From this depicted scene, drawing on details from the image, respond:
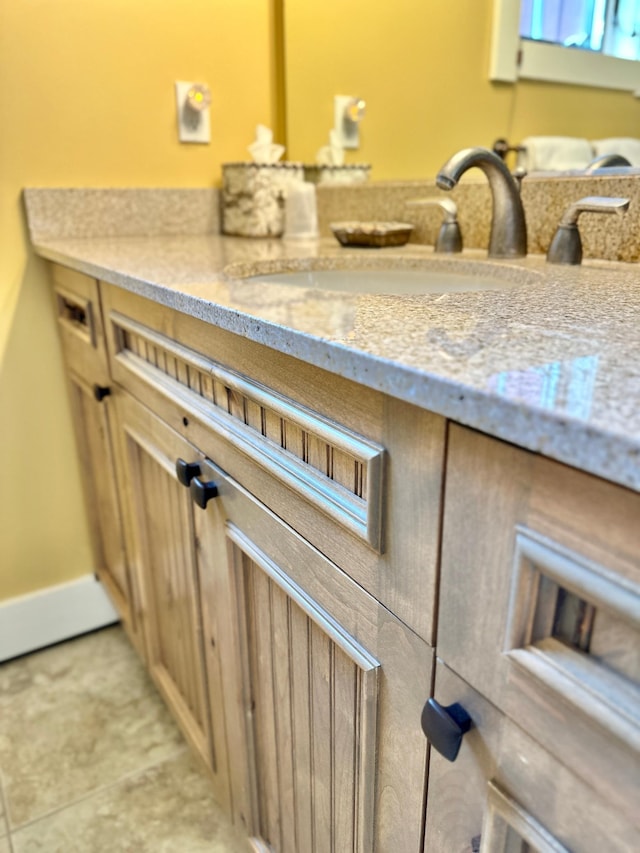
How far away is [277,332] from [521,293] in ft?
0.94

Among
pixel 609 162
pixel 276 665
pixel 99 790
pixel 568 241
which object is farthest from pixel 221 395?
pixel 99 790

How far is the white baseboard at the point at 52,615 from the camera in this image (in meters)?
1.43

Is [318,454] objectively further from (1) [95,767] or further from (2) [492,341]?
(1) [95,767]

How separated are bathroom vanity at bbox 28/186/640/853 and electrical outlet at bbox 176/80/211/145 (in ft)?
2.18

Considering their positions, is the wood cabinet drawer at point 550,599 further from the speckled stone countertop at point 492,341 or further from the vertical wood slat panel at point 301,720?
the vertical wood slat panel at point 301,720

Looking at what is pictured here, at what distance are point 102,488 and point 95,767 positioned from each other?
1.73 ft

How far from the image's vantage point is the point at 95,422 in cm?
127

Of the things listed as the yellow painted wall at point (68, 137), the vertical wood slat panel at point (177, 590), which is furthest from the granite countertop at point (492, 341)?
Result: the yellow painted wall at point (68, 137)

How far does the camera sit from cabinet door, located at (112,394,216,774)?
34.4 inches

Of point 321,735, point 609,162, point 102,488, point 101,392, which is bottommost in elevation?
point 102,488

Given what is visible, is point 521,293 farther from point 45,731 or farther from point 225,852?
point 45,731

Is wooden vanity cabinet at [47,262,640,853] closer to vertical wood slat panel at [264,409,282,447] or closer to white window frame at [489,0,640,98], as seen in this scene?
vertical wood slat panel at [264,409,282,447]

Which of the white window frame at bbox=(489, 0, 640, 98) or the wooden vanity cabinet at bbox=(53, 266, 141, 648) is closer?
the white window frame at bbox=(489, 0, 640, 98)

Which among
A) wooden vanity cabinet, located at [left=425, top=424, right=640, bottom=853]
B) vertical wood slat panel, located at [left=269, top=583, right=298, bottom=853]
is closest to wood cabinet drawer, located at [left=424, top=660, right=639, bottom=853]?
wooden vanity cabinet, located at [left=425, top=424, right=640, bottom=853]
